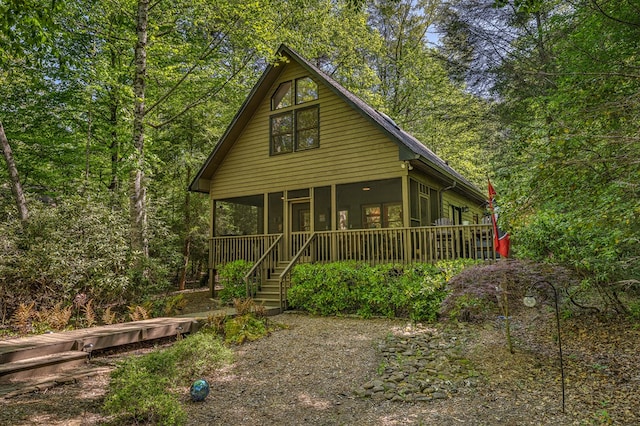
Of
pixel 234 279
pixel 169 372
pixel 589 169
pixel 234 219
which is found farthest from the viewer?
pixel 234 219

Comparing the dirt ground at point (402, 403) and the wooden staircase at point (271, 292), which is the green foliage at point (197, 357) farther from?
the wooden staircase at point (271, 292)

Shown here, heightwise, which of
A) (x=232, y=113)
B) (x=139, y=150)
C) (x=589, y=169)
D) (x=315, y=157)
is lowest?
(x=589, y=169)

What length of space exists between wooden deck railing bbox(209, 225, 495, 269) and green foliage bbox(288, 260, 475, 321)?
1.97 feet

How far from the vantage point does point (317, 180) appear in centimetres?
1219

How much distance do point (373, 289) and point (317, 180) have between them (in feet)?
14.6

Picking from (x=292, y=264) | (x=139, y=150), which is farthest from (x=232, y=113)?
(x=292, y=264)

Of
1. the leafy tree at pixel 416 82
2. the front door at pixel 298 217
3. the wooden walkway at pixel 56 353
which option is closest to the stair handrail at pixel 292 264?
the front door at pixel 298 217

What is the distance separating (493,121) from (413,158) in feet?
26.1

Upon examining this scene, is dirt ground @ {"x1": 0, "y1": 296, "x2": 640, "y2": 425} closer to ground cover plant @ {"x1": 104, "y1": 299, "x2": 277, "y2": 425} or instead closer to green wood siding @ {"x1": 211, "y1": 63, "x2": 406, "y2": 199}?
ground cover plant @ {"x1": 104, "y1": 299, "x2": 277, "y2": 425}

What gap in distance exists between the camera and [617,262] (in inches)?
212

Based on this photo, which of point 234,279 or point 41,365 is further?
point 234,279

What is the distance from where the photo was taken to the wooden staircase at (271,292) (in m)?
10.3

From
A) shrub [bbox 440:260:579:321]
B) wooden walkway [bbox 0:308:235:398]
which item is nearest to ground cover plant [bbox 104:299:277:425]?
wooden walkway [bbox 0:308:235:398]

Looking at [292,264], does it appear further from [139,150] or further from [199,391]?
[199,391]
